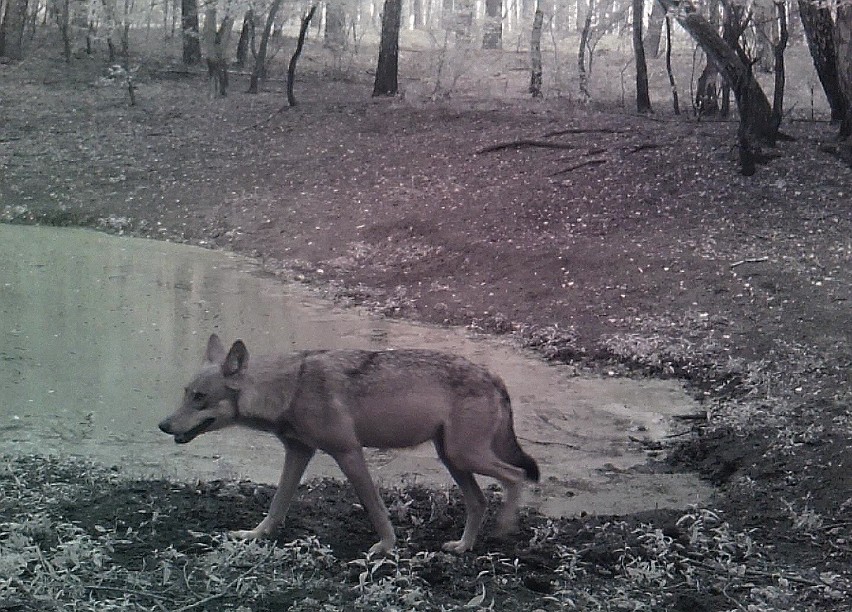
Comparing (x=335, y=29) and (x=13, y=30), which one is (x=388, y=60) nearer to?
(x=335, y=29)

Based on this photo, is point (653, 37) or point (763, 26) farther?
point (653, 37)

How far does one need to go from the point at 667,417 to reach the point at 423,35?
34174 millimetres

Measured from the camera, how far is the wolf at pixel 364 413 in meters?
5.39

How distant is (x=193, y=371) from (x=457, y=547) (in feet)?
15.9

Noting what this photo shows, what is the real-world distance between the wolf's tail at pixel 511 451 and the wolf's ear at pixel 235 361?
147 cm

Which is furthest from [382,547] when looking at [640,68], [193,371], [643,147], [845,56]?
[640,68]

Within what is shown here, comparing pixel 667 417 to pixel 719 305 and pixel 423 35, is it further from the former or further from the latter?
pixel 423 35

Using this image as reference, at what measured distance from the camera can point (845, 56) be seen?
1764 centimetres

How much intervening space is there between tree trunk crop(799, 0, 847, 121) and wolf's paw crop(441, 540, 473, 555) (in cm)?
1363

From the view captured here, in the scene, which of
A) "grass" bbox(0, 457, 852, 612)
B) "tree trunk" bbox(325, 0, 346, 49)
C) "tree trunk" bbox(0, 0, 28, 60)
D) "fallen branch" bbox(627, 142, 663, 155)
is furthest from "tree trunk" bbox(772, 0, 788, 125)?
"tree trunk" bbox(0, 0, 28, 60)

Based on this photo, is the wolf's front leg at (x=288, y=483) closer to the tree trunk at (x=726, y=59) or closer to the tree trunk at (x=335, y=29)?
the tree trunk at (x=726, y=59)

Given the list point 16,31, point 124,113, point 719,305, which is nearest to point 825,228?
point 719,305

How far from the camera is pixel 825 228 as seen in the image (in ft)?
49.7

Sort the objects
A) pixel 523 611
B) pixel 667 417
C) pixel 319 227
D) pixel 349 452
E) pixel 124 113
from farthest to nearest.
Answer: pixel 124 113
pixel 319 227
pixel 667 417
pixel 349 452
pixel 523 611
